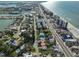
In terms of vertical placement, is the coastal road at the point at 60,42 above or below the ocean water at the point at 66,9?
below

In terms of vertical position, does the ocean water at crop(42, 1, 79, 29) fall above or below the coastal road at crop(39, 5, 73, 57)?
above

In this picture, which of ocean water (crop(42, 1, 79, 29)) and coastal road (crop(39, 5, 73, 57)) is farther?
ocean water (crop(42, 1, 79, 29))

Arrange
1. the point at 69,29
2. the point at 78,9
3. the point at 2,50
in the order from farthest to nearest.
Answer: the point at 78,9
the point at 69,29
the point at 2,50

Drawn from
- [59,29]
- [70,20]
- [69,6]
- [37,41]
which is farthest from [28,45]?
[69,6]

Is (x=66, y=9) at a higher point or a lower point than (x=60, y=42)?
higher

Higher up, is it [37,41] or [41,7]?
[41,7]

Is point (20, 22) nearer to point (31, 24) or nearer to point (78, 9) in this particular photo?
point (31, 24)

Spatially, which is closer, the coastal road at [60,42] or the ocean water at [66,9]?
the coastal road at [60,42]

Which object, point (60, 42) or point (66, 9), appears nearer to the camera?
point (60, 42)
